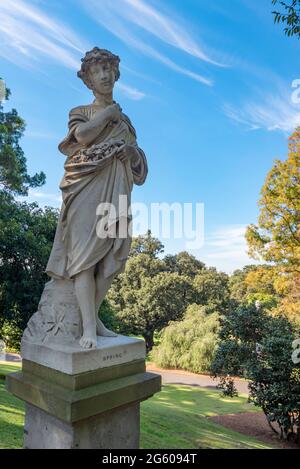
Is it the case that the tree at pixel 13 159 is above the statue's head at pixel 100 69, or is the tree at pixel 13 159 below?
above

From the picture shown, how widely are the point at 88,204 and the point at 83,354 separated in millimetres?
999

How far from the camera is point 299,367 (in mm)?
7430

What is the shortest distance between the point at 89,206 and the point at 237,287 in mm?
33879

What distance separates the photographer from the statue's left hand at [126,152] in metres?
2.47

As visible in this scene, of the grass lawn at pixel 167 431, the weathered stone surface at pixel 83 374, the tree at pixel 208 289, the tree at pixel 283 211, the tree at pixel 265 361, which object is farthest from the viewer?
the tree at pixel 208 289

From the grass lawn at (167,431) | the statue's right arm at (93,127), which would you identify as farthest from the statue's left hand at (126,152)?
the grass lawn at (167,431)

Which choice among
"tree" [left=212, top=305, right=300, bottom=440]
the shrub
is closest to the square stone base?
"tree" [left=212, top=305, right=300, bottom=440]

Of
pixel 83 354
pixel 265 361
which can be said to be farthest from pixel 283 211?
pixel 83 354

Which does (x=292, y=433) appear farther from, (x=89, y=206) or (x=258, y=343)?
(x=89, y=206)

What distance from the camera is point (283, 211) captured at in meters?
13.6

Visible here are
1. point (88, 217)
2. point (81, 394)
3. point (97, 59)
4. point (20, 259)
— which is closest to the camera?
point (81, 394)

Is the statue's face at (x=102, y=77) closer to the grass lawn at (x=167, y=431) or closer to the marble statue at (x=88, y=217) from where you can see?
the marble statue at (x=88, y=217)

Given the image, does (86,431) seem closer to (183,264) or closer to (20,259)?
(20,259)

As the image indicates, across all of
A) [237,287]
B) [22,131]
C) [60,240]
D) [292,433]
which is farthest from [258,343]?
[237,287]
